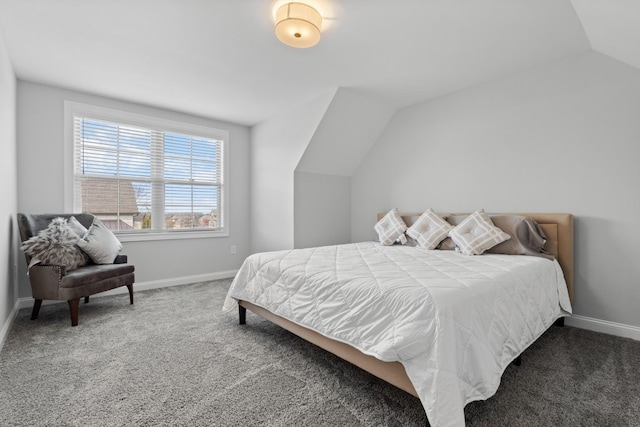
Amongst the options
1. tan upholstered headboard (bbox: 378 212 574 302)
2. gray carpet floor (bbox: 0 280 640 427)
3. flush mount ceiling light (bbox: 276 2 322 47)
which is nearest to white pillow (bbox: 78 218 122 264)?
gray carpet floor (bbox: 0 280 640 427)

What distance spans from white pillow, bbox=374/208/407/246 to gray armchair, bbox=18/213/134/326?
2887 millimetres

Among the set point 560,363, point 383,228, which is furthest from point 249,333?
point 560,363

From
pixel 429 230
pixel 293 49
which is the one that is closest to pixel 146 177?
pixel 293 49

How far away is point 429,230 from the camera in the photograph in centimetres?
325

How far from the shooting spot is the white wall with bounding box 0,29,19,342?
242 cm

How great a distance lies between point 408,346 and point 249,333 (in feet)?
5.16

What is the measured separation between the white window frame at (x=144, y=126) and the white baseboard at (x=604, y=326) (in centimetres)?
424

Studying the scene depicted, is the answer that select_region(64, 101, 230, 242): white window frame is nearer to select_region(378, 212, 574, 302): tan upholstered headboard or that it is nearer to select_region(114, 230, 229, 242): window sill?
select_region(114, 230, 229, 242): window sill

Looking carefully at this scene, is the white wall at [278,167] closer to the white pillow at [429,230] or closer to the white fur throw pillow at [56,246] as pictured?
the white pillow at [429,230]

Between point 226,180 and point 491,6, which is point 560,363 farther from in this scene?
point 226,180

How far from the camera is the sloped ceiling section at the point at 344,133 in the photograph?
12.0 ft

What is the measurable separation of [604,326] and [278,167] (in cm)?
381

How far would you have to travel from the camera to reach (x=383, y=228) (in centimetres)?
370

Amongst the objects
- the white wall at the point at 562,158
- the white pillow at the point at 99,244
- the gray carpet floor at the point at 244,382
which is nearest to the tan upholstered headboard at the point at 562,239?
the white wall at the point at 562,158
